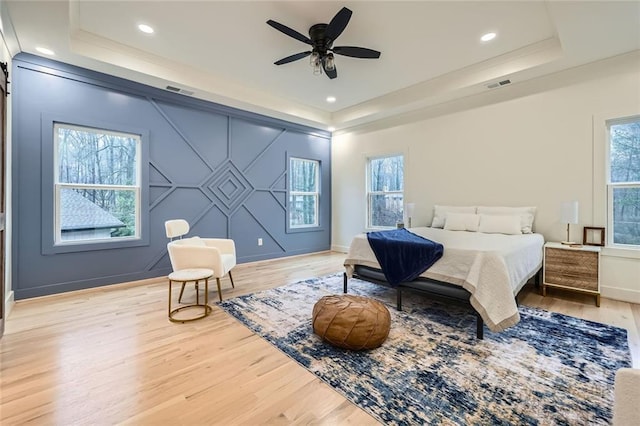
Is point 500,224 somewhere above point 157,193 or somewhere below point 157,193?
below

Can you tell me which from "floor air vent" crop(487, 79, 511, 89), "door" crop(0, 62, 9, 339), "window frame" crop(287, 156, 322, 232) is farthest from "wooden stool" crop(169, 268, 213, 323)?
"floor air vent" crop(487, 79, 511, 89)

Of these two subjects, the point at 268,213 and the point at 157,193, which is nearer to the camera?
the point at 157,193

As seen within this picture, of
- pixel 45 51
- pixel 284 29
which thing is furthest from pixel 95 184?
pixel 284 29

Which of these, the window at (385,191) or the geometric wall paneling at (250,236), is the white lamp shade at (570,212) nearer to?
the window at (385,191)

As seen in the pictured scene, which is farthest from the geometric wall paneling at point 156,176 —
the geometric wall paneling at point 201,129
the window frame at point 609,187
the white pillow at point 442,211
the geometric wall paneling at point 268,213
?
the window frame at point 609,187

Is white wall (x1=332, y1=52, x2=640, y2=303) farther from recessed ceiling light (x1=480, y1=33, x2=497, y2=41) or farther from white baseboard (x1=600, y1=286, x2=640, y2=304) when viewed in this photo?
recessed ceiling light (x1=480, y1=33, x2=497, y2=41)

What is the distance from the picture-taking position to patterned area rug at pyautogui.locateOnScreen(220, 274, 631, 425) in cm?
155

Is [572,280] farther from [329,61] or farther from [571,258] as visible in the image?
[329,61]

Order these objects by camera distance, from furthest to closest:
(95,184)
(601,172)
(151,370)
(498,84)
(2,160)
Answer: (498,84)
(95,184)
(601,172)
(2,160)
(151,370)

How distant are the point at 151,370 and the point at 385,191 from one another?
16.1 ft

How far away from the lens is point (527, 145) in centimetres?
397

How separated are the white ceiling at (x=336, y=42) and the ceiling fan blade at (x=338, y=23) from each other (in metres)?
0.20

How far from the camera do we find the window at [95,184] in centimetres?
350

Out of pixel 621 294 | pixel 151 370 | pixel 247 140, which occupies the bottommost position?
pixel 151 370
